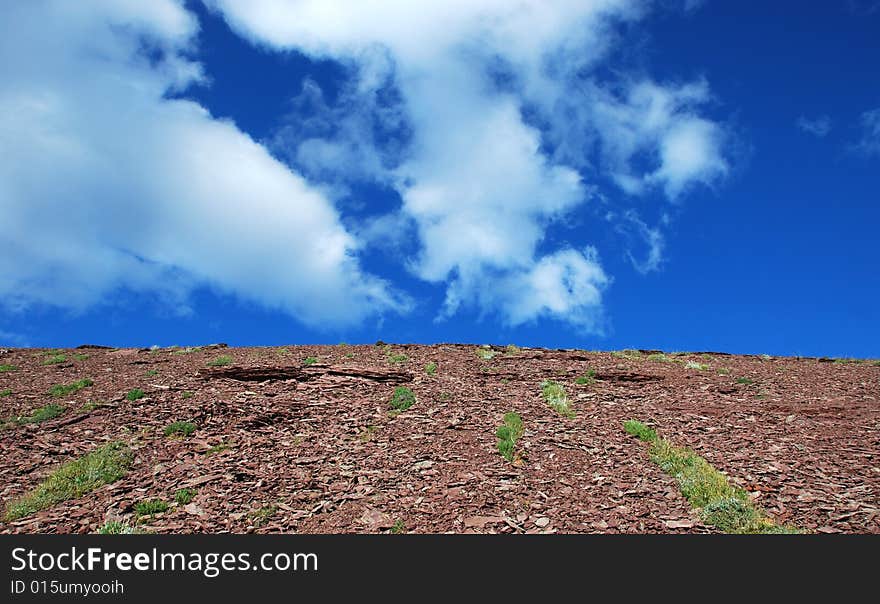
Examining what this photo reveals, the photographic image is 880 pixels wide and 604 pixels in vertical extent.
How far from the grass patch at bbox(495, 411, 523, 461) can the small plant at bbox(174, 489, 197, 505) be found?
19.8ft

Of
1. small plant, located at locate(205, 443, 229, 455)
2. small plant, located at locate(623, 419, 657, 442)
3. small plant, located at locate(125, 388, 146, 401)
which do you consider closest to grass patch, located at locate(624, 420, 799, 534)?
small plant, located at locate(623, 419, 657, 442)

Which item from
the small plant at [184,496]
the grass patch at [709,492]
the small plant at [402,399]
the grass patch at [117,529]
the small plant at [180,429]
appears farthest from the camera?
the small plant at [402,399]

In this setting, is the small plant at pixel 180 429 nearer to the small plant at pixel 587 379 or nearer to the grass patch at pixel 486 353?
the grass patch at pixel 486 353

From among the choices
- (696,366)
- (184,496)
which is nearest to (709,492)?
(184,496)

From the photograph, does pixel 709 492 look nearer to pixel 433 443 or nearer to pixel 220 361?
pixel 433 443

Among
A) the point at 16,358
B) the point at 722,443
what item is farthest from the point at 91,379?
the point at 722,443

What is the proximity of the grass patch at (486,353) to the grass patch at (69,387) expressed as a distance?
1222 cm

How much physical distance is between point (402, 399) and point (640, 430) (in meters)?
5.92

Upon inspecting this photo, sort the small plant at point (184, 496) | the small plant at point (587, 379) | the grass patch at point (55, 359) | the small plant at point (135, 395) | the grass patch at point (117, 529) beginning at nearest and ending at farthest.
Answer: the grass patch at point (117, 529) < the small plant at point (184, 496) < the small plant at point (135, 395) < the small plant at point (587, 379) < the grass patch at point (55, 359)

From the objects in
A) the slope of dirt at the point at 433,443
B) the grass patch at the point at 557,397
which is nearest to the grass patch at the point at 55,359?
the slope of dirt at the point at 433,443

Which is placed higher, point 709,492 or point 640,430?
point 640,430

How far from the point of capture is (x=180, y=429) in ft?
44.3

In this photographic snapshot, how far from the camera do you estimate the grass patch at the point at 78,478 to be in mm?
10539

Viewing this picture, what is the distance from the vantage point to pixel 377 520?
982 centimetres
